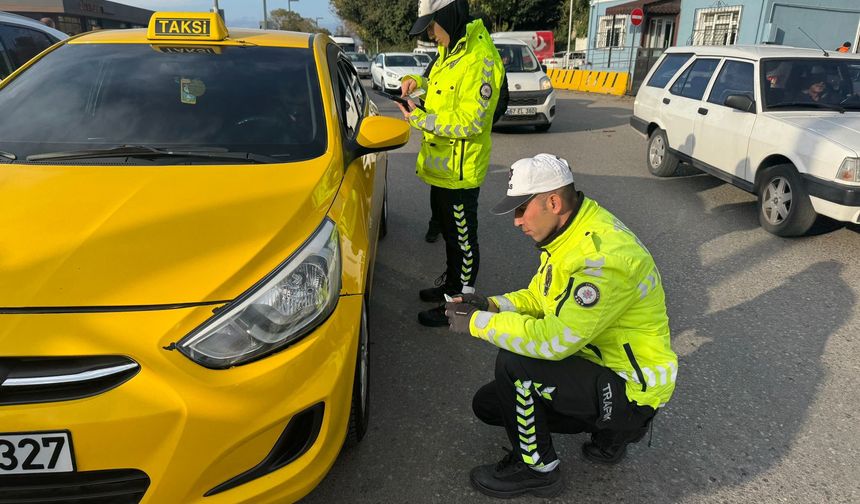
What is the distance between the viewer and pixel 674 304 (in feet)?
12.8

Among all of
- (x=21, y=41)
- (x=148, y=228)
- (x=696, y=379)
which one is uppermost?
(x=21, y=41)

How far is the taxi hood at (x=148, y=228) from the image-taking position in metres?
1.67

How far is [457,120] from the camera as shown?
329 cm

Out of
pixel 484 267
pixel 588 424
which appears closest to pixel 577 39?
pixel 484 267

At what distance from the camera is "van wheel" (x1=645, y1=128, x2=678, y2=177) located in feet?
24.1

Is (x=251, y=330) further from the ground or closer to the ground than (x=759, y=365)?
further from the ground

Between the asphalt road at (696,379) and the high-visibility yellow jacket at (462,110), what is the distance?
0.99m

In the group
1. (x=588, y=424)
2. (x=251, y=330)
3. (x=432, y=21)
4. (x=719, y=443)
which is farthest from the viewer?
(x=432, y=21)

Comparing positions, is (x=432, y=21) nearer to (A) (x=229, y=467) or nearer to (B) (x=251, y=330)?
(B) (x=251, y=330)

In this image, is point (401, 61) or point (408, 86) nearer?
point (408, 86)

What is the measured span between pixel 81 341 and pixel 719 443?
98.4 inches

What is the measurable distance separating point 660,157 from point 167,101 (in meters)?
6.42

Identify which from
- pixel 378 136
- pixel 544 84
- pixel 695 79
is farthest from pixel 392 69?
pixel 378 136

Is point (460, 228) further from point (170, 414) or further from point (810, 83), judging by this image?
point (810, 83)
